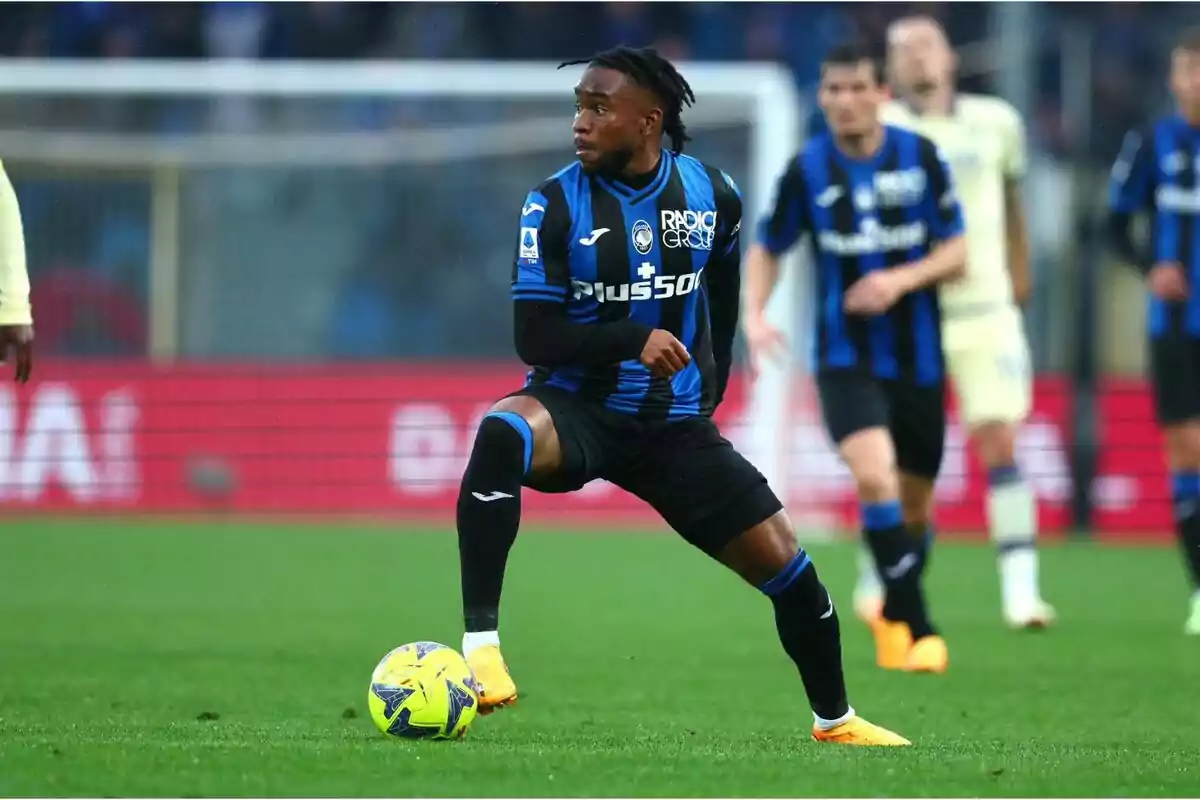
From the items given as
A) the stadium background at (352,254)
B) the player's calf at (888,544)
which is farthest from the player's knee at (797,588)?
the stadium background at (352,254)

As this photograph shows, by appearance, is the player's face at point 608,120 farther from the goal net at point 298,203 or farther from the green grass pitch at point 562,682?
the goal net at point 298,203

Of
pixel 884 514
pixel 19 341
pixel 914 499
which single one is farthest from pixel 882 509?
pixel 19 341

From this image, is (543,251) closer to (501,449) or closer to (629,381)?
(629,381)

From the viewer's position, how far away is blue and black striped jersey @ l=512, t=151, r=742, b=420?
5.50 m

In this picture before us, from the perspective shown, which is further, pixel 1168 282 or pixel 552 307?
pixel 1168 282

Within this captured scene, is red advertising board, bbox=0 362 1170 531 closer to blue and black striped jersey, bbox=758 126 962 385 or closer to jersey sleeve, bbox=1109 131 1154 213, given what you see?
jersey sleeve, bbox=1109 131 1154 213

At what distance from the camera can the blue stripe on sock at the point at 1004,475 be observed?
9891mm

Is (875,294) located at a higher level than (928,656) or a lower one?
higher

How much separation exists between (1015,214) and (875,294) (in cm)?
206

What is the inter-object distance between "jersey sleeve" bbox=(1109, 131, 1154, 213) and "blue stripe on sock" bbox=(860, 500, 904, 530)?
287 centimetres

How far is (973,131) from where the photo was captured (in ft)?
31.7

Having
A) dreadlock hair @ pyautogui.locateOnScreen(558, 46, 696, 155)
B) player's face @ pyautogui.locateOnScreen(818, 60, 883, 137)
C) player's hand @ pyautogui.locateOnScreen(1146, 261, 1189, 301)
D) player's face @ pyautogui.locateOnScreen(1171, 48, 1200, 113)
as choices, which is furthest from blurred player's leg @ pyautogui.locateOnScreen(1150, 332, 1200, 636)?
dreadlock hair @ pyautogui.locateOnScreen(558, 46, 696, 155)

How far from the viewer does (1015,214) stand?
384 inches

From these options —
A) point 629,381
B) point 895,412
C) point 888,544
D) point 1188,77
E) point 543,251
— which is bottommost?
point 888,544
